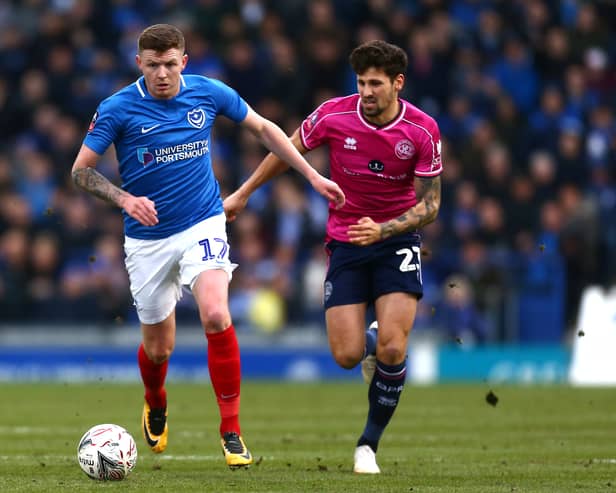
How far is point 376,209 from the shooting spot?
916 cm

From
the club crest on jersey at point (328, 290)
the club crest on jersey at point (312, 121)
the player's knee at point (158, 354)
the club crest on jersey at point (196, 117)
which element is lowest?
the player's knee at point (158, 354)

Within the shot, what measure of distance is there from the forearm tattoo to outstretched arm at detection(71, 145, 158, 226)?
1517mm

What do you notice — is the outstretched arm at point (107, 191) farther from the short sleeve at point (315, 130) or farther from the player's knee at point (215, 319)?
the short sleeve at point (315, 130)

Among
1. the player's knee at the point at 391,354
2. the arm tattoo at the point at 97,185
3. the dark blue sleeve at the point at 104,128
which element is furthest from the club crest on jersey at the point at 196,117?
the player's knee at the point at 391,354

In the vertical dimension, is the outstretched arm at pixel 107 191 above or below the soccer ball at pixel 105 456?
above

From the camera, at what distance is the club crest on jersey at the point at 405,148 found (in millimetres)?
9000

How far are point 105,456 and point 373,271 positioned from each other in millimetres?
2146

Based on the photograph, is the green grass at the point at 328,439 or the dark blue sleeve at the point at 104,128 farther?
the dark blue sleeve at the point at 104,128

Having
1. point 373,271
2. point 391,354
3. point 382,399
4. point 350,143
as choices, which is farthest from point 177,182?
point 382,399

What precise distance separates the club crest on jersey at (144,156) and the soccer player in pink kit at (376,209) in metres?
0.75

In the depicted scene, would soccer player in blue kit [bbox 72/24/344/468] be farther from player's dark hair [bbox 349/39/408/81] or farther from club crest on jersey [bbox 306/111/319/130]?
player's dark hair [bbox 349/39/408/81]

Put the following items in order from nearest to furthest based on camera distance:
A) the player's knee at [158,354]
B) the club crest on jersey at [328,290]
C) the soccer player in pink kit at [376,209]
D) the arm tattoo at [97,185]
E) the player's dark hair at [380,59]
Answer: the arm tattoo at [97,185]
the player's dark hair at [380,59]
the soccer player in pink kit at [376,209]
the club crest on jersey at [328,290]
the player's knee at [158,354]

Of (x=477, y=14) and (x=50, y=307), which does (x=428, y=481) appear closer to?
(x=50, y=307)

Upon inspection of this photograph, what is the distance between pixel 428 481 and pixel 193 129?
2624mm
